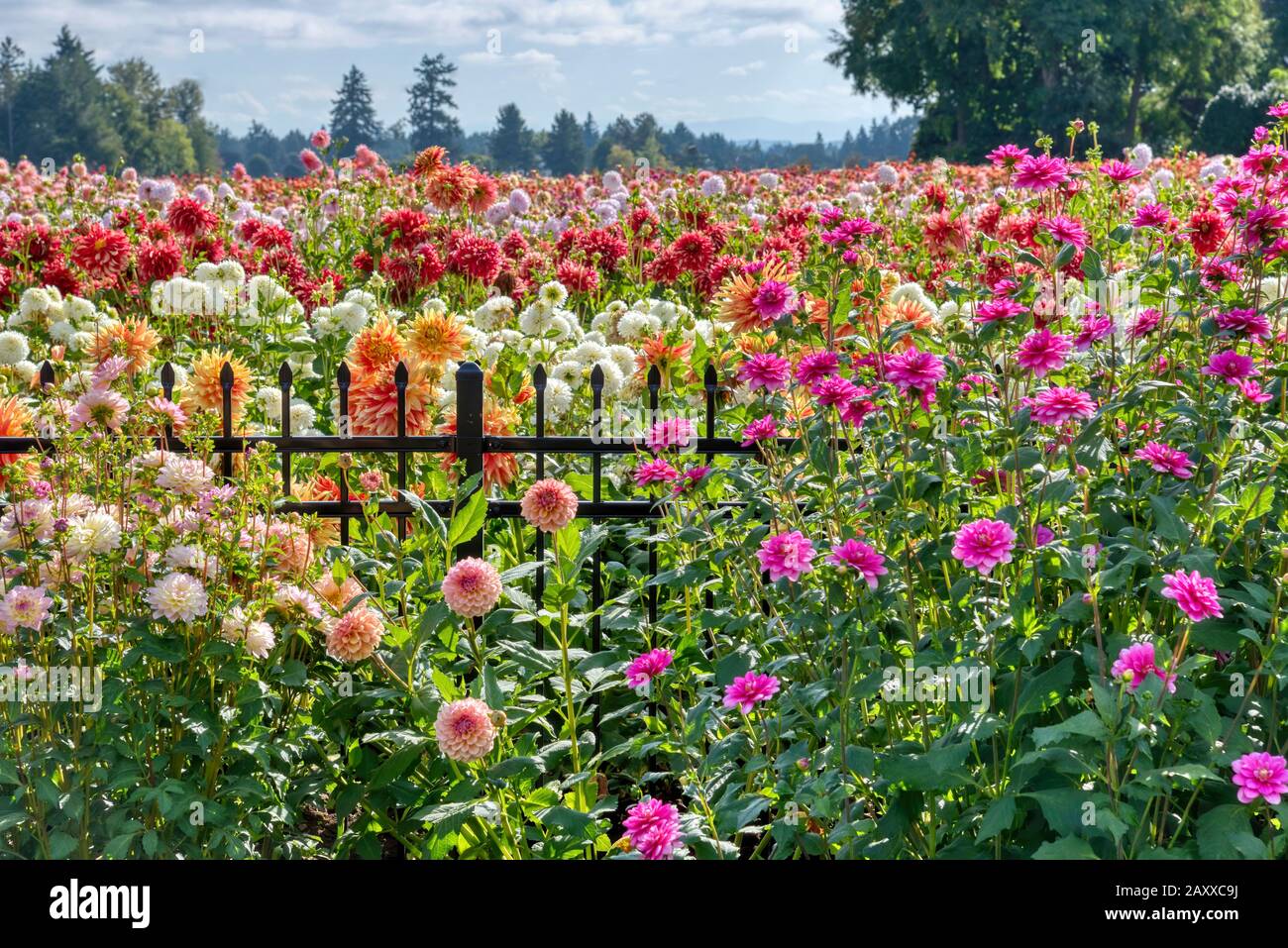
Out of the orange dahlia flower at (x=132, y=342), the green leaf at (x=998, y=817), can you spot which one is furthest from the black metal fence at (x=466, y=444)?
the green leaf at (x=998, y=817)

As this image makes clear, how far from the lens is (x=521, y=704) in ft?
9.79

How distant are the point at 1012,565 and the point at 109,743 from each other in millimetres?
1815

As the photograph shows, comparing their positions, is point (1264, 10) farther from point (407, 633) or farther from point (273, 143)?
point (273, 143)

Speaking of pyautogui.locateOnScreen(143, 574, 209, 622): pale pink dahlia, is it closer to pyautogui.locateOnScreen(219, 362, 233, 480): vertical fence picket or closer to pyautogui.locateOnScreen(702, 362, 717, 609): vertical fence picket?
pyautogui.locateOnScreen(219, 362, 233, 480): vertical fence picket

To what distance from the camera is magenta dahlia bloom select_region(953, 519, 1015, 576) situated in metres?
2.18

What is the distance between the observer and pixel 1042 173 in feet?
9.28

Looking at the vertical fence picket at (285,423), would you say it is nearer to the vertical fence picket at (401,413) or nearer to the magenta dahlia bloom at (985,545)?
the vertical fence picket at (401,413)

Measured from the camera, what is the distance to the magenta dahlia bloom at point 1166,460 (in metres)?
2.38

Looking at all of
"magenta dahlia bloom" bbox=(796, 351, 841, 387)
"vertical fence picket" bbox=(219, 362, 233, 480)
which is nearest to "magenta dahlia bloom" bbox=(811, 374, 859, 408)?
"magenta dahlia bloom" bbox=(796, 351, 841, 387)

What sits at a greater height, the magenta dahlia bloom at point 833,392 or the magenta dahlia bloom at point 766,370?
the magenta dahlia bloom at point 766,370

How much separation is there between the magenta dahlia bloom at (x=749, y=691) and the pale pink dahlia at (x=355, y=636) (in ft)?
2.41

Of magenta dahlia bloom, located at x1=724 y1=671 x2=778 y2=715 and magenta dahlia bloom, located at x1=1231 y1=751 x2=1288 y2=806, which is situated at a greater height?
magenta dahlia bloom, located at x1=724 y1=671 x2=778 y2=715

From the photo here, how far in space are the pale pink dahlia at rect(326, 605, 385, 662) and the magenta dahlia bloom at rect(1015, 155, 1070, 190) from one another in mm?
1665

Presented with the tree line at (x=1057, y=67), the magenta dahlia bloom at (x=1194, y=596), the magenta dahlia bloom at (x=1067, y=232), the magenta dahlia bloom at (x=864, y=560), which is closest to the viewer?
the magenta dahlia bloom at (x=1194, y=596)
